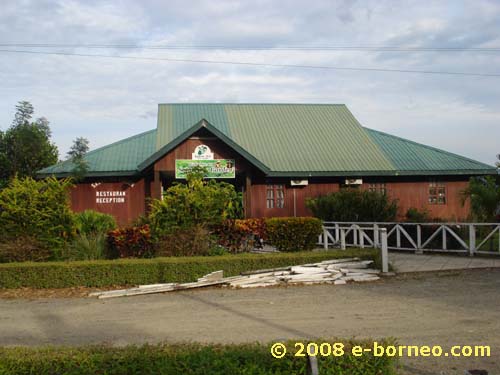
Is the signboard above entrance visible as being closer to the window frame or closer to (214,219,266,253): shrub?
(214,219,266,253): shrub

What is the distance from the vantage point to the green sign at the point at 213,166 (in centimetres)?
2225

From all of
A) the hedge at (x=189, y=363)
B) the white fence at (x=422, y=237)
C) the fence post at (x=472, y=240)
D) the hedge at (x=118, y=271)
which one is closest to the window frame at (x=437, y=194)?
the white fence at (x=422, y=237)

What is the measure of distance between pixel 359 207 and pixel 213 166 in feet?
19.8

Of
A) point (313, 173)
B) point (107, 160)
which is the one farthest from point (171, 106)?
point (313, 173)

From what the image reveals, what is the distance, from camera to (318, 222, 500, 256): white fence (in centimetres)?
1697

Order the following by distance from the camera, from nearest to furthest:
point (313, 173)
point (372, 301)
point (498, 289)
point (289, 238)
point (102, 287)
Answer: point (372, 301) → point (498, 289) → point (102, 287) → point (289, 238) → point (313, 173)

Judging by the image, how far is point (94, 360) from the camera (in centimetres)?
539

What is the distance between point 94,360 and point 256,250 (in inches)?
447

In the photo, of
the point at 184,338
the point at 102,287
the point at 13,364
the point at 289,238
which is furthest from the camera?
→ the point at 289,238

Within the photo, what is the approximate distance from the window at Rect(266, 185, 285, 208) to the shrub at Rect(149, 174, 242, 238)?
9627mm

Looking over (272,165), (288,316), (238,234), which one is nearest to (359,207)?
(272,165)

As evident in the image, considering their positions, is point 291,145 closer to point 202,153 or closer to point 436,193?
point 202,153

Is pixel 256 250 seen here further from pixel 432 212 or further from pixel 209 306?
pixel 432 212

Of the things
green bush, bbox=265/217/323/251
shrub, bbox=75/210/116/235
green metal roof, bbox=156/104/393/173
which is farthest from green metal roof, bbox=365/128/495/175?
shrub, bbox=75/210/116/235
